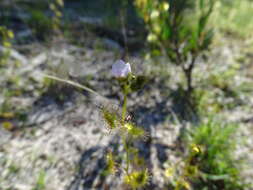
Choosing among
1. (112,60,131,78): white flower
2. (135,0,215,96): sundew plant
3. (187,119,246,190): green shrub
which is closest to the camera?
(112,60,131,78): white flower

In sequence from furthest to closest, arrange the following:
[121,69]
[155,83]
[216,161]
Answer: [155,83] → [216,161] → [121,69]

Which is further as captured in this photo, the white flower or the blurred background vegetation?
the blurred background vegetation

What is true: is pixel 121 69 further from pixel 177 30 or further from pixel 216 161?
pixel 177 30

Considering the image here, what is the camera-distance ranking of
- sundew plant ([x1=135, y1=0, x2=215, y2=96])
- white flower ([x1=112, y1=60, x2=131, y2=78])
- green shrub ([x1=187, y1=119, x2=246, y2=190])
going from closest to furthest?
white flower ([x1=112, y1=60, x2=131, y2=78])
green shrub ([x1=187, y1=119, x2=246, y2=190])
sundew plant ([x1=135, y1=0, x2=215, y2=96])

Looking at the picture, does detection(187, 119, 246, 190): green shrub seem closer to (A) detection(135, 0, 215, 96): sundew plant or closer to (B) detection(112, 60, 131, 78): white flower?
(A) detection(135, 0, 215, 96): sundew plant

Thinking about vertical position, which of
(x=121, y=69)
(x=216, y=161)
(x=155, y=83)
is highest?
(x=121, y=69)

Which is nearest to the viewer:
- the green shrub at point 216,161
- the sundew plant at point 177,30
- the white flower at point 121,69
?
the white flower at point 121,69

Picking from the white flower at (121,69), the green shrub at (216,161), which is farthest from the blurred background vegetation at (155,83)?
the white flower at (121,69)

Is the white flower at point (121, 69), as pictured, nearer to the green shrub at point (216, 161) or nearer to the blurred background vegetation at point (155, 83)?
the blurred background vegetation at point (155, 83)

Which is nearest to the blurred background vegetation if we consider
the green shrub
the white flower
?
the green shrub

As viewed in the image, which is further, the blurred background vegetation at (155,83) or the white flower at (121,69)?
the blurred background vegetation at (155,83)

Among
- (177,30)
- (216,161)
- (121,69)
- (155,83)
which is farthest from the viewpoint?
(155,83)

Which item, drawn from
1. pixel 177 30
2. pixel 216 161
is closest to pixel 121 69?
pixel 216 161
